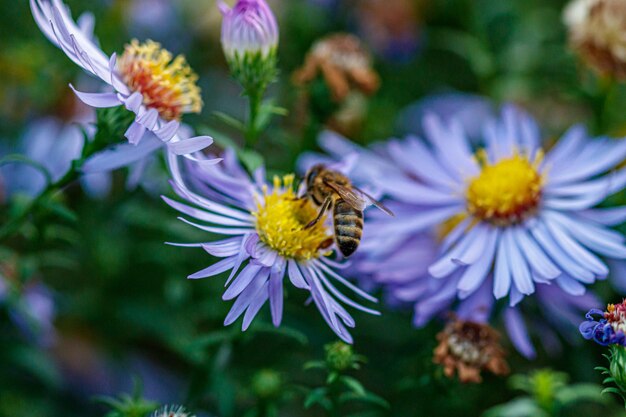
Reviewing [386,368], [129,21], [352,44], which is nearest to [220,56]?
[129,21]

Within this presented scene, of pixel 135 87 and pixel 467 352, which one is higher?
pixel 135 87

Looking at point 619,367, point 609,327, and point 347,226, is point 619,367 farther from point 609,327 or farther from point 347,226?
point 347,226

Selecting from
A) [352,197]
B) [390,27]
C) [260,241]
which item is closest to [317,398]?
[260,241]

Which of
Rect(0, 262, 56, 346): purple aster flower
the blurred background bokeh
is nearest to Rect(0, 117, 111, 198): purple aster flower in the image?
the blurred background bokeh

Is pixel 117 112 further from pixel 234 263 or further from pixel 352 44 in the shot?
pixel 352 44

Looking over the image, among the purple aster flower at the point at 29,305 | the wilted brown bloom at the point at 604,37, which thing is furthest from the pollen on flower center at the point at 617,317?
the purple aster flower at the point at 29,305

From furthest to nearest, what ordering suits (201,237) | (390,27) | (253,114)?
(390,27)
(201,237)
(253,114)
